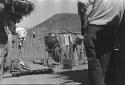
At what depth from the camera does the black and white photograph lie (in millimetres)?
2633

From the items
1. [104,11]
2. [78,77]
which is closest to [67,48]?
[78,77]

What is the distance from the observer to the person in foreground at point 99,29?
8.53 feet

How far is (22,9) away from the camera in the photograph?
9.60m

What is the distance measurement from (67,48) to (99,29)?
40.8 ft

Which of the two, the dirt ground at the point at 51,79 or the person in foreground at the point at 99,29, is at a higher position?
the person in foreground at the point at 99,29

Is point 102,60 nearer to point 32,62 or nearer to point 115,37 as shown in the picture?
point 115,37

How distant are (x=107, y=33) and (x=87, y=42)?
0.21 metres

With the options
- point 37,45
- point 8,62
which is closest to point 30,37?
point 37,45

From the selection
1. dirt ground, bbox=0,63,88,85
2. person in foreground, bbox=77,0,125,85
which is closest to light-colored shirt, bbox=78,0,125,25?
person in foreground, bbox=77,0,125,85

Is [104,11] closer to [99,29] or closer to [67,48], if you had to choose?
[99,29]

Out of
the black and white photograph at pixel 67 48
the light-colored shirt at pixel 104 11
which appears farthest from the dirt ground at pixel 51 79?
the light-colored shirt at pixel 104 11

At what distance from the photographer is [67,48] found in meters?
15.0

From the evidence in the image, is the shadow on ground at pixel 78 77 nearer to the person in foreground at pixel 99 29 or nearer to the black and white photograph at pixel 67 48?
the black and white photograph at pixel 67 48

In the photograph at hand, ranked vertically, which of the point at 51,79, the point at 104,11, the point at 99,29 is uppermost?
the point at 104,11
